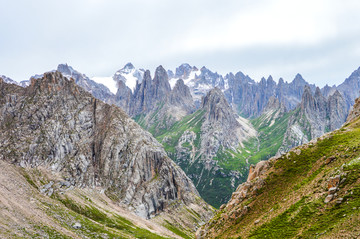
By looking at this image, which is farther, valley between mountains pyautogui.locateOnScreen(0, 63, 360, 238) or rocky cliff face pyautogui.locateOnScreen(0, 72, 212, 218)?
rocky cliff face pyautogui.locateOnScreen(0, 72, 212, 218)

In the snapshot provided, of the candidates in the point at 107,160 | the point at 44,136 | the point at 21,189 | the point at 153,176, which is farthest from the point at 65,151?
the point at 153,176

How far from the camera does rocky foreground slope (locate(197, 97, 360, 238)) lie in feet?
106

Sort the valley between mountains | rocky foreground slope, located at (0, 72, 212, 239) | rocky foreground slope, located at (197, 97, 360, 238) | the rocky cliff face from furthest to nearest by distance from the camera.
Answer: the rocky cliff face, rocky foreground slope, located at (0, 72, 212, 239), the valley between mountains, rocky foreground slope, located at (197, 97, 360, 238)

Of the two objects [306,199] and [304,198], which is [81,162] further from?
[306,199]

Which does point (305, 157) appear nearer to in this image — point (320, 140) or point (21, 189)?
point (320, 140)

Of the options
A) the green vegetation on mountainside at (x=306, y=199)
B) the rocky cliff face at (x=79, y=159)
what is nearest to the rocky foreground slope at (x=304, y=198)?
the green vegetation on mountainside at (x=306, y=199)

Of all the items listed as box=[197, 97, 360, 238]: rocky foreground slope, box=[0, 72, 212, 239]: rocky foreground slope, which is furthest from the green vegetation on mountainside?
box=[0, 72, 212, 239]: rocky foreground slope

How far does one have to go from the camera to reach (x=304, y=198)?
39438mm

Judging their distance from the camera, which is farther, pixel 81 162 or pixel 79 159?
pixel 79 159

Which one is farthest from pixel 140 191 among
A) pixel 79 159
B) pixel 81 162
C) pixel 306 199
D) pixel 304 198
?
pixel 306 199

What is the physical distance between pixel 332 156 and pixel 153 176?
16591cm

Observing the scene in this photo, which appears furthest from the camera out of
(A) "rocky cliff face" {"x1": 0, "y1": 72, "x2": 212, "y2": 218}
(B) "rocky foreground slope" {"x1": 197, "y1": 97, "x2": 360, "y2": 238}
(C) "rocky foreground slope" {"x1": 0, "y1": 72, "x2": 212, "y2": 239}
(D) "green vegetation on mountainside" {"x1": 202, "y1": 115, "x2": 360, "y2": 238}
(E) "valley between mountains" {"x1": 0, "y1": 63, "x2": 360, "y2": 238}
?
(A) "rocky cliff face" {"x1": 0, "y1": 72, "x2": 212, "y2": 218}

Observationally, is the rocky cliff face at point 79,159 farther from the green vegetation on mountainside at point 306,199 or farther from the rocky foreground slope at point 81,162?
the green vegetation on mountainside at point 306,199

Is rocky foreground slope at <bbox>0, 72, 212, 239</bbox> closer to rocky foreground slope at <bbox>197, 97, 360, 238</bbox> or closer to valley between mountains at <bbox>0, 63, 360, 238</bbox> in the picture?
A: valley between mountains at <bbox>0, 63, 360, 238</bbox>
